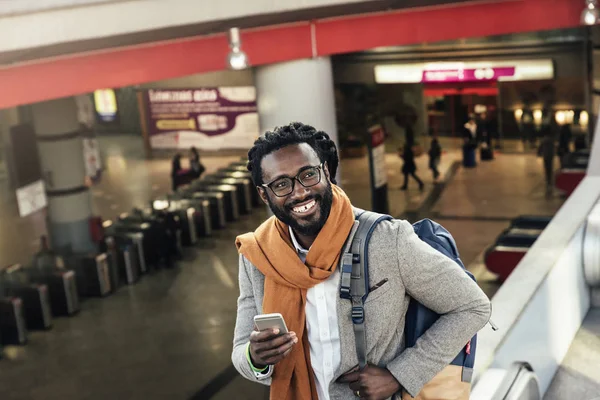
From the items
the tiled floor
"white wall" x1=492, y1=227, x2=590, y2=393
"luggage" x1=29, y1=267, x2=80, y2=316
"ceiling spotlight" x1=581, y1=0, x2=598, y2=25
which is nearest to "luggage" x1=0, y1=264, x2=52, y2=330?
"luggage" x1=29, y1=267, x2=80, y2=316

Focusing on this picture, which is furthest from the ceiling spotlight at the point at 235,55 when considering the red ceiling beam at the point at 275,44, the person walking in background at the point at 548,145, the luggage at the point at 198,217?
the person walking in background at the point at 548,145

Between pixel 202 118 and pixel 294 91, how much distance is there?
1573 cm

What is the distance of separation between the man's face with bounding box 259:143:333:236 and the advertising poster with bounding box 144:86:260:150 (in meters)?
21.7

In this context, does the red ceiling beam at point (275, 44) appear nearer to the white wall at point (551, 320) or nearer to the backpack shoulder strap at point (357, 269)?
the white wall at point (551, 320)

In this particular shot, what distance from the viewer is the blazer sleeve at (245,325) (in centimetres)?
238

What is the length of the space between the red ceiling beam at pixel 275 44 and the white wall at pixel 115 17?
1.11 meters

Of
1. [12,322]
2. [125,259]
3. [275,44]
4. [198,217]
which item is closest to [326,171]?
[275,44]

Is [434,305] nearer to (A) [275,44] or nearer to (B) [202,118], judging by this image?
(A) [275,44]

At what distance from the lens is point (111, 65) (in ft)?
27.1

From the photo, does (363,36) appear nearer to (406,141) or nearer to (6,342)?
(6,342)

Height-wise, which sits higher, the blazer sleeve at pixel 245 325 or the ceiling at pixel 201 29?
the ceiling at pixel 201 29

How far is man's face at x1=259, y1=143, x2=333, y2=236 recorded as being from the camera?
2219 millimetres

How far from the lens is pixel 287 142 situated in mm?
2258

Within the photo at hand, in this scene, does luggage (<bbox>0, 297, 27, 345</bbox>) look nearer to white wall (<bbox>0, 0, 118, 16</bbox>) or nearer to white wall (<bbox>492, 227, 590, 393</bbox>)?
white wall (<bbox>0, 0, 118, 16</bbox>)
